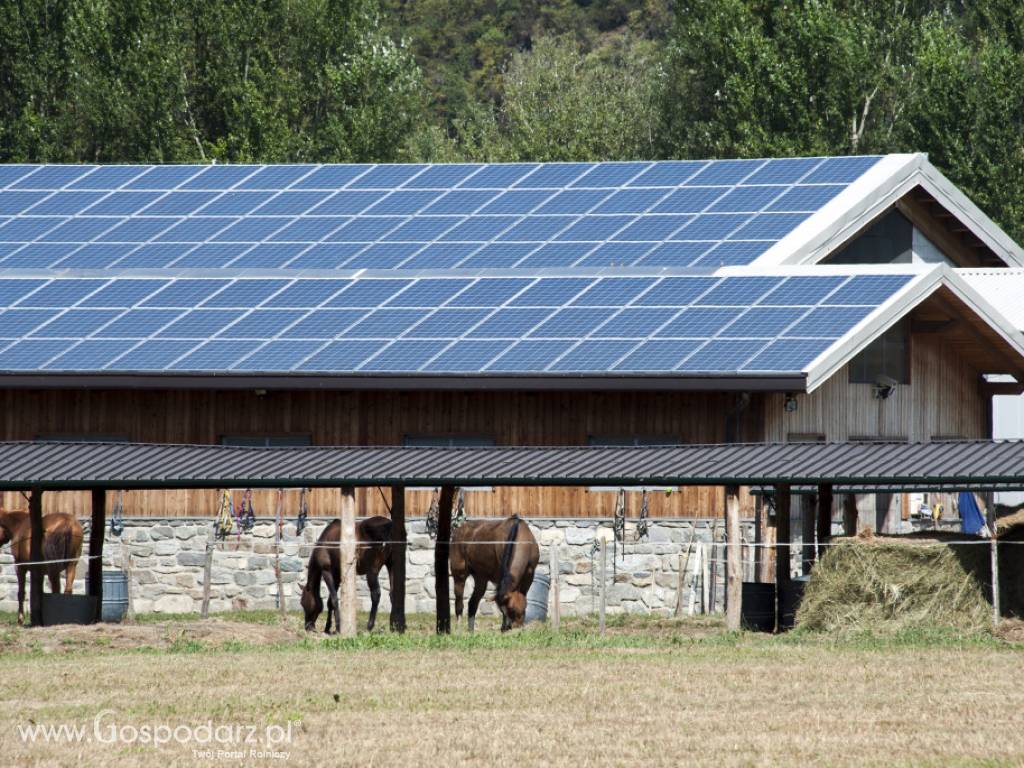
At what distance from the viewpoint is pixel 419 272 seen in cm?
3797

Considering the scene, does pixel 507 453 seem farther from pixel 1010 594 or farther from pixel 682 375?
pixel 1010 594

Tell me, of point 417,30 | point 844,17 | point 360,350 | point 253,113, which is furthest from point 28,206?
point 417,30

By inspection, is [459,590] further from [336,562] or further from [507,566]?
[507,566]

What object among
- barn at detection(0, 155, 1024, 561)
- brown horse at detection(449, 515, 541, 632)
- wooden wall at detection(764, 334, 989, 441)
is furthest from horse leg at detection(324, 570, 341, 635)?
wooden wall at detection(764, 334, 989, 441)

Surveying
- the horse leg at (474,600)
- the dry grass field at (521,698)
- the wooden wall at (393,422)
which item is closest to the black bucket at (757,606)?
the dry grass field at (521,698)

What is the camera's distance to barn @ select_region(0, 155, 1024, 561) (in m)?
34.1

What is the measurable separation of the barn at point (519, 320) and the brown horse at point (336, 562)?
315cm

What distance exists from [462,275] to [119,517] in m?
7.71

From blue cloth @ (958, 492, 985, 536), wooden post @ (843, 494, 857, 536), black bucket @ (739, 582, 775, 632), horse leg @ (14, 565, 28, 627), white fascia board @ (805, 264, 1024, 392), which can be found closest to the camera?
black bucket @ (739, 582, 775, 632)

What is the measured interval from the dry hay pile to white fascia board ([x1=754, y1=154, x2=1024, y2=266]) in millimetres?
10456

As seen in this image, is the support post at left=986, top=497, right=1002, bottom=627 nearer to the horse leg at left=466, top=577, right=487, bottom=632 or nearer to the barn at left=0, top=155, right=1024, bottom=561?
the barn at left=0, top=155, right=1024, bottom=561

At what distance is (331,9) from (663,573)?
128 feet

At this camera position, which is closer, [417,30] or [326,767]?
[326,767]

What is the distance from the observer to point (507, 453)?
29.6 meters
